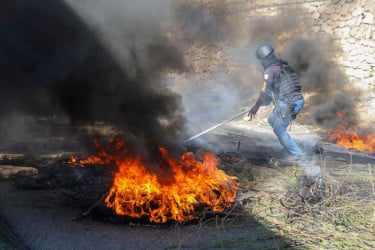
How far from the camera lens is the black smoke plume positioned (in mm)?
6324

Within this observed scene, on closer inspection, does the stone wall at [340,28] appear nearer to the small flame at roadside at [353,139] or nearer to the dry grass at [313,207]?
the small flame at roadside at [353,139]

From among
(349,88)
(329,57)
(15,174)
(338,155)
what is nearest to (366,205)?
(338,155)

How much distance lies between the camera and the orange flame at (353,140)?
9.50m

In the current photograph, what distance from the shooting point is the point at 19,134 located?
8586mm

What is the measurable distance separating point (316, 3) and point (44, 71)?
446 inches

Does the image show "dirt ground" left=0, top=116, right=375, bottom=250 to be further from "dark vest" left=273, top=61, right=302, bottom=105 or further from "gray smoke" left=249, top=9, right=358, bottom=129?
"gray smoke" left=249, top=9, right=358, bottom=129

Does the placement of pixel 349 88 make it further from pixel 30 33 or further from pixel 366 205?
pixel 30 33

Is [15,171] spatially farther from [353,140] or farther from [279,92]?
[353,140]

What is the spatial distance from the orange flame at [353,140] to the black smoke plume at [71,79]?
491cm

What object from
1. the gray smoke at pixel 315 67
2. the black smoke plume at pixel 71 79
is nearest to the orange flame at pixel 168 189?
the black smoke plume at pixel 71 79

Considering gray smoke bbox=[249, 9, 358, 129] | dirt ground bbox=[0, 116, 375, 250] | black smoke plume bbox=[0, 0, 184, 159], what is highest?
gray smoke bbox=[249, 9, 358, 129]

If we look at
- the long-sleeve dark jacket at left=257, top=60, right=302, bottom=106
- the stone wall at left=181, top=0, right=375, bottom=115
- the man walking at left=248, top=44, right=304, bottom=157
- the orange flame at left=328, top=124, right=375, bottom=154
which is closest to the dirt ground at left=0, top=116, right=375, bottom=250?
the man walking at left=248, top=44, right=304, bottom=157

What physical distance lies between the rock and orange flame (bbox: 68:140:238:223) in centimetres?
140

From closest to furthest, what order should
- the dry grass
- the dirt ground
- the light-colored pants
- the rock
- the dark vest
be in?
the dirt ground, the dry grass, the rock, the dark vest, the light-colored pants
